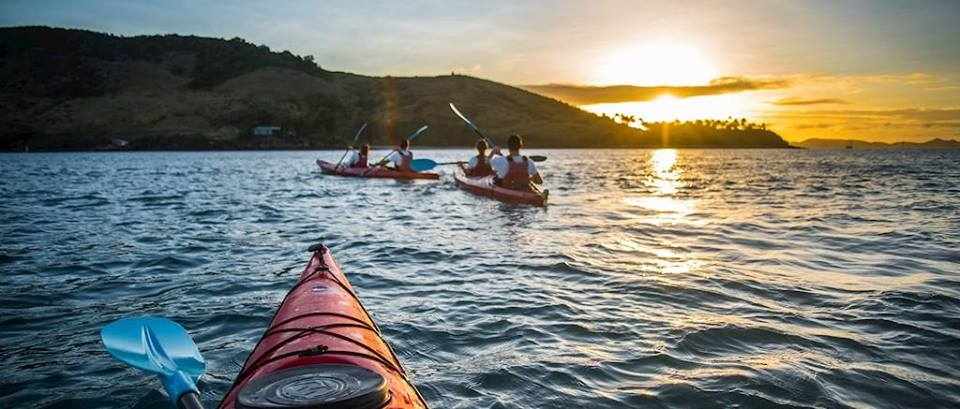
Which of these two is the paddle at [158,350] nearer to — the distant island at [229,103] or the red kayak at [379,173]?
the red kayak at [379,173]

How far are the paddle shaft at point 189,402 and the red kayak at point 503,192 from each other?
1260cm

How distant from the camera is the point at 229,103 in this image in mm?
105312

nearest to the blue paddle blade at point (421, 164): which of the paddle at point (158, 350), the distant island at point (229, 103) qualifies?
the paddle at point (158, 350)

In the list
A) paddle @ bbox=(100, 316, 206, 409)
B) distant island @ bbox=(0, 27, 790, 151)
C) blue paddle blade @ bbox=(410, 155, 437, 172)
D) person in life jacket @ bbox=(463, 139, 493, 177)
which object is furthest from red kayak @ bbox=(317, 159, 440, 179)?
distant island @ bbox=(0, 27, 790, 151)

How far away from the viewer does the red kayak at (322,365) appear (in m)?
2.39

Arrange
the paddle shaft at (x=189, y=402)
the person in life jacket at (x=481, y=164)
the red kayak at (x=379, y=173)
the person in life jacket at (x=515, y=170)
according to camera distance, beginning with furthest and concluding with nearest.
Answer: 1. the red kayak at (x=379, y=173)
2. the person in life jacket at (x=481, y=164)
3. the person in life jacket at (x=515, y=170)
4. the paddle shaft at (x=189, y=402)

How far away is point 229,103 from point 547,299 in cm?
11138

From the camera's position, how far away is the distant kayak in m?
15.5

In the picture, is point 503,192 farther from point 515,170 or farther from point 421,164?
→ point 421,164

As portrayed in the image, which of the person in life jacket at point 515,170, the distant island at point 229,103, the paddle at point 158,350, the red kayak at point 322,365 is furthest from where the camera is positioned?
the distant island at point 229,103

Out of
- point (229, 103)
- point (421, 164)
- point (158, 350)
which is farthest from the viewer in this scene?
point (229, 103)

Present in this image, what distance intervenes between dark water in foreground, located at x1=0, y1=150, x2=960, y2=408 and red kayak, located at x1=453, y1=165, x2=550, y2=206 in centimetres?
89

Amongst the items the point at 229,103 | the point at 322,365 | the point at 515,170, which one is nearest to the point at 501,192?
the point at 515,170

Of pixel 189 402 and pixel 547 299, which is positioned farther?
pixel 547 299
